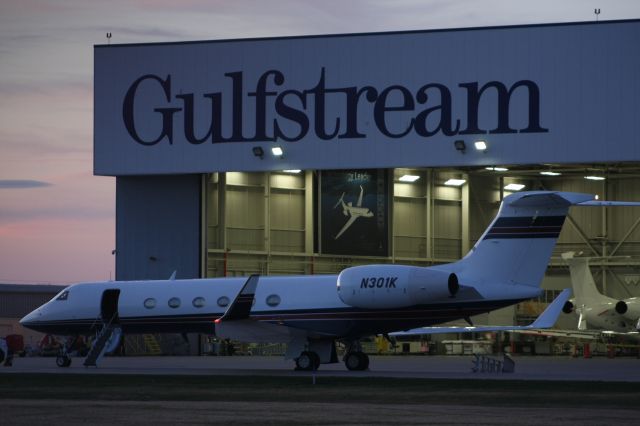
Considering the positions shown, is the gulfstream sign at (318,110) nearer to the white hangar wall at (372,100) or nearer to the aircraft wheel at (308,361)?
the white hangar wall at (372,100)

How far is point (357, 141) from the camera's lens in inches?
1817

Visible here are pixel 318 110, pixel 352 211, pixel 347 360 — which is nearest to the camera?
pixel 347 360

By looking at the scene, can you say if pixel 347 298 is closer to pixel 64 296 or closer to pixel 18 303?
pixel 64 296

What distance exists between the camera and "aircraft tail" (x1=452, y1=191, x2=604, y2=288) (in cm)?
3069

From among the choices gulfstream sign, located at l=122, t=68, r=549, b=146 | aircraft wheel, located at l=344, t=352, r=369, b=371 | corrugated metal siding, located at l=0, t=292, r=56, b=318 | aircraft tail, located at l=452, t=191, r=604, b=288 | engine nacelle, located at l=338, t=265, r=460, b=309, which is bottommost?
corrugated metal siding, located at l=0, t=292, r=56, b=318

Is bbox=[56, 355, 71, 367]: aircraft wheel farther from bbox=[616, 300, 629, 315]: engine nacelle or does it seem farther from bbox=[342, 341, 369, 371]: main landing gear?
bbox=[616, 300, 629, 315]: engine nacelle

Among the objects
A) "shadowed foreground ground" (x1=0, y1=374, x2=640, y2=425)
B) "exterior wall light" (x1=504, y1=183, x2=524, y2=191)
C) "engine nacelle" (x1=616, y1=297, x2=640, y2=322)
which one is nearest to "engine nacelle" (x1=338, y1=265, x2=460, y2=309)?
"shadowed foreground ground" (x1=0, y1=374, x2=640, y2=425)

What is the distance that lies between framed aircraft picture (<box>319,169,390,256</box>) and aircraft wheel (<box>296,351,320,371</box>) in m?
18.2

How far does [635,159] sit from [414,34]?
31.0 ft

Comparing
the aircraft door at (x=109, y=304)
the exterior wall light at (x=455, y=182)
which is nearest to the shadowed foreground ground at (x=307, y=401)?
the aircraft door at (x=109, y=304)

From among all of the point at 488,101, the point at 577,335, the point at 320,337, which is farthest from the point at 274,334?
the point at 577,335

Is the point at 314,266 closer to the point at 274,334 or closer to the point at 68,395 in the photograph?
the point at 274,334

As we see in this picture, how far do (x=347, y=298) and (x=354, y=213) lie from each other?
20.0 meters

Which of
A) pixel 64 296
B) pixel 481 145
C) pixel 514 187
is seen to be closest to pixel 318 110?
pixel 481 145
